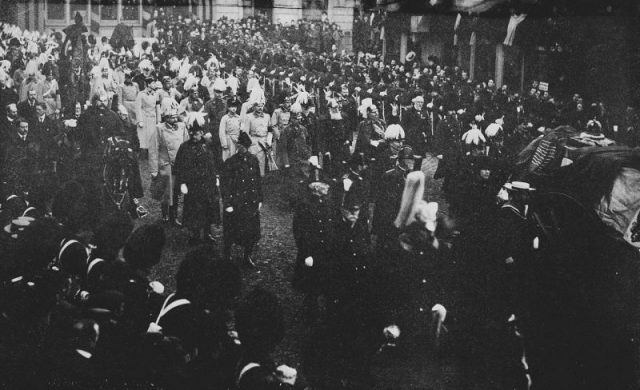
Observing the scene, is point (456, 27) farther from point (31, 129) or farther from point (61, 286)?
point (61, 286)

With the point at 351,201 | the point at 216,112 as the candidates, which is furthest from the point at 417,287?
the point at 216,112

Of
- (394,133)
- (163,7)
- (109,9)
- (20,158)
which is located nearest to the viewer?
(20,158)

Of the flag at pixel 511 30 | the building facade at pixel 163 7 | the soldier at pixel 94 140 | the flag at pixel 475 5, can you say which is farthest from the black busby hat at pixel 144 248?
the flag at pixel 511 30

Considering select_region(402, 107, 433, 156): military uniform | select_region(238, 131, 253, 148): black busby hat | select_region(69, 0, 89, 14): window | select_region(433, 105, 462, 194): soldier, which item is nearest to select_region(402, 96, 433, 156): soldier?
select_region(402, 107, 433, 156): military uniform

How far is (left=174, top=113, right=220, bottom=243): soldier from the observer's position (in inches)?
344

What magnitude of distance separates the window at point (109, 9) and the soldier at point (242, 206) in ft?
8.64

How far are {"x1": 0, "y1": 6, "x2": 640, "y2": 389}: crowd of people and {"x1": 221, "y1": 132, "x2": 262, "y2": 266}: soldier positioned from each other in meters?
0.02

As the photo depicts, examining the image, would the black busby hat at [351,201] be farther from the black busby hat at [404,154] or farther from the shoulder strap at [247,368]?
the shoulder strap at [247,368]

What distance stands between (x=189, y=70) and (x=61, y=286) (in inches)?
396

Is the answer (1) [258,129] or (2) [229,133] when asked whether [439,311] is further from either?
(1) [258,129]

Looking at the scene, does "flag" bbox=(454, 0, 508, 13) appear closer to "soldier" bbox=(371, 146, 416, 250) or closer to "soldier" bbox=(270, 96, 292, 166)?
"soldier" bbox=(371, 146, 416, 250)

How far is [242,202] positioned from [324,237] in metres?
1.52

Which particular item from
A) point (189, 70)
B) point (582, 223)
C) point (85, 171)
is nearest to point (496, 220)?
point (582, 223)

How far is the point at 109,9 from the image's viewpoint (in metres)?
10.7
